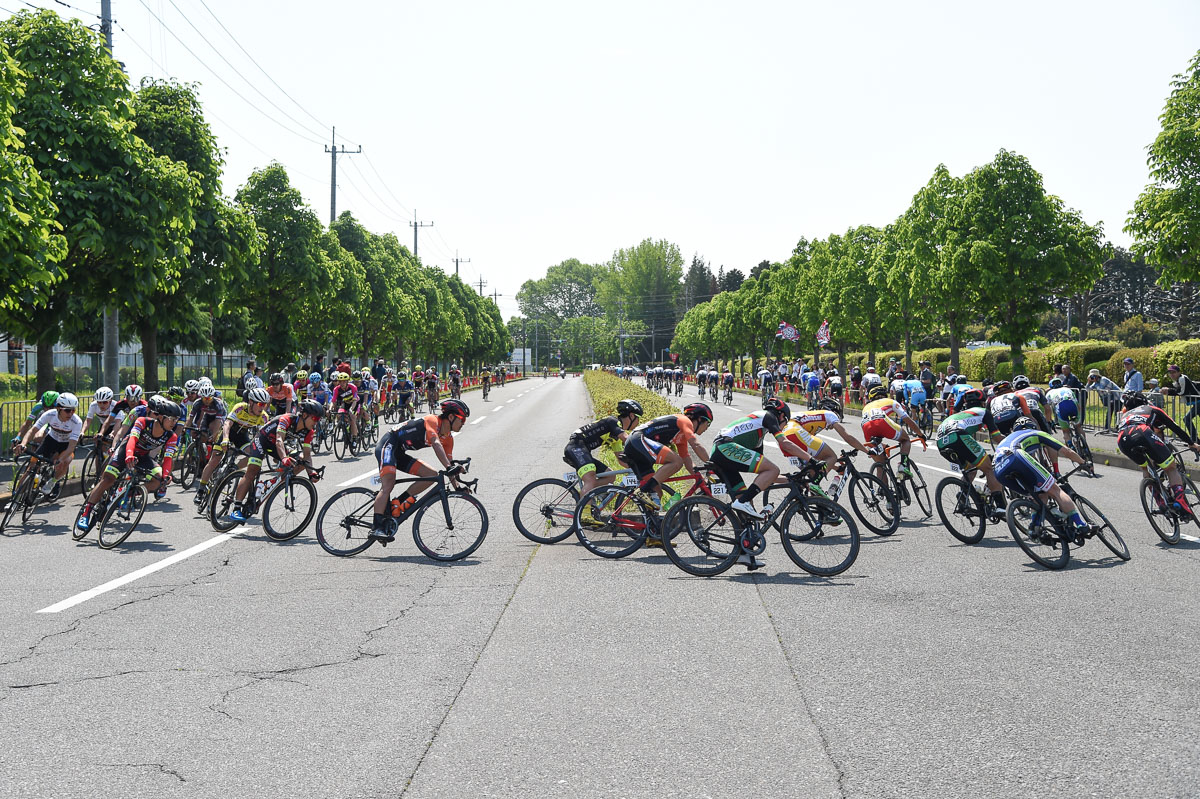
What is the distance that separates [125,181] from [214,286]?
618 centimetres

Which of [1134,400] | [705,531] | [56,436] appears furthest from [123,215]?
[1134,400]

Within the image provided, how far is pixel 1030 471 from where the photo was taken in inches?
336

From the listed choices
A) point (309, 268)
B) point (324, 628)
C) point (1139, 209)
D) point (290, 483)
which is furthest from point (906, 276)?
point (324, 628)

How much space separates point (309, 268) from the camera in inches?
1298

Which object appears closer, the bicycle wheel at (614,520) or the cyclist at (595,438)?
the bicycle wheel at (614,520)

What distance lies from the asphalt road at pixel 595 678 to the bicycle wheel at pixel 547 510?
755 millimetres

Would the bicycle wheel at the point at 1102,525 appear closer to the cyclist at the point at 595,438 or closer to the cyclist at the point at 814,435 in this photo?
the cyclist at the point at 814,435

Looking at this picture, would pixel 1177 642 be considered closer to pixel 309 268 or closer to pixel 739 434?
pixel 739 434

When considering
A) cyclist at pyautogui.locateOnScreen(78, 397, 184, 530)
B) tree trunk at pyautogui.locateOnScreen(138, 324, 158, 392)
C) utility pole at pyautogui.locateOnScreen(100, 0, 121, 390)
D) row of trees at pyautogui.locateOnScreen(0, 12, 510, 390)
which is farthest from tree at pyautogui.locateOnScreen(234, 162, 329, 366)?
cyclist at pyautogui.locateOnScreen(78, 397, 184, 530)

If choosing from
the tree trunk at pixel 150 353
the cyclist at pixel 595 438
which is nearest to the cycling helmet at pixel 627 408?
the cyclist at pixel 595 438

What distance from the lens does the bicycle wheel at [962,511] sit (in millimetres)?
9836

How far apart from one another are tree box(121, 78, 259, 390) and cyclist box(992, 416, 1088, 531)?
1945cm

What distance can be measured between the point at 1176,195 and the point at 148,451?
63.3ft

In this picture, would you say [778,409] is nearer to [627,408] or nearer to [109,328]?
[627,408]
